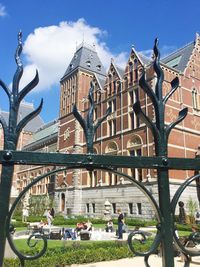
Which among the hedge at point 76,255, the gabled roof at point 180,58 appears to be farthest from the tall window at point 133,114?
the hedge at point 76,255

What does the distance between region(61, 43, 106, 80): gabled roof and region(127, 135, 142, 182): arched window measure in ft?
49.2

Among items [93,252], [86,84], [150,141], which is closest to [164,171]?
[93,252]

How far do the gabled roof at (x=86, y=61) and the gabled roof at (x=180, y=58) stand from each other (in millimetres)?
10337

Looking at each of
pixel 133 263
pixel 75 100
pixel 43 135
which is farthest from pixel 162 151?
pixel 43 135

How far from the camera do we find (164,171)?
2119 mm

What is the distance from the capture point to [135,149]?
28.6 m

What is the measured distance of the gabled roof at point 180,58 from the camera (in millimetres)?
31250

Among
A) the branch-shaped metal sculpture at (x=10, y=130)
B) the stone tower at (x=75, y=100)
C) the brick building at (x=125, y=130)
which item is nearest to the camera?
Answer: the branch-shaped metal sculpture at (x=10, y=130)

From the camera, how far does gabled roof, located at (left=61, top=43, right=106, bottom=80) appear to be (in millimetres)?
40328

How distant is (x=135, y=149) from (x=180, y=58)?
465 inches

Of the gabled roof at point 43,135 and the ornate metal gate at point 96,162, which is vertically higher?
the gabled roof at point 43,135

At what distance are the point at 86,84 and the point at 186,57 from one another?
1328cm

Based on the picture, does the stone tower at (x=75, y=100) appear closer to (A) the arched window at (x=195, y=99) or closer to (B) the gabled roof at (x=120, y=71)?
(B) the gabled roof at (x=120, y=71)

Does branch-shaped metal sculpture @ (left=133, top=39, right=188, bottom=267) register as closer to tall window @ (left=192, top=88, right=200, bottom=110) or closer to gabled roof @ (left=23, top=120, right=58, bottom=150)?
tall window @ (left=192, top=88, right=200, bottom=110)
